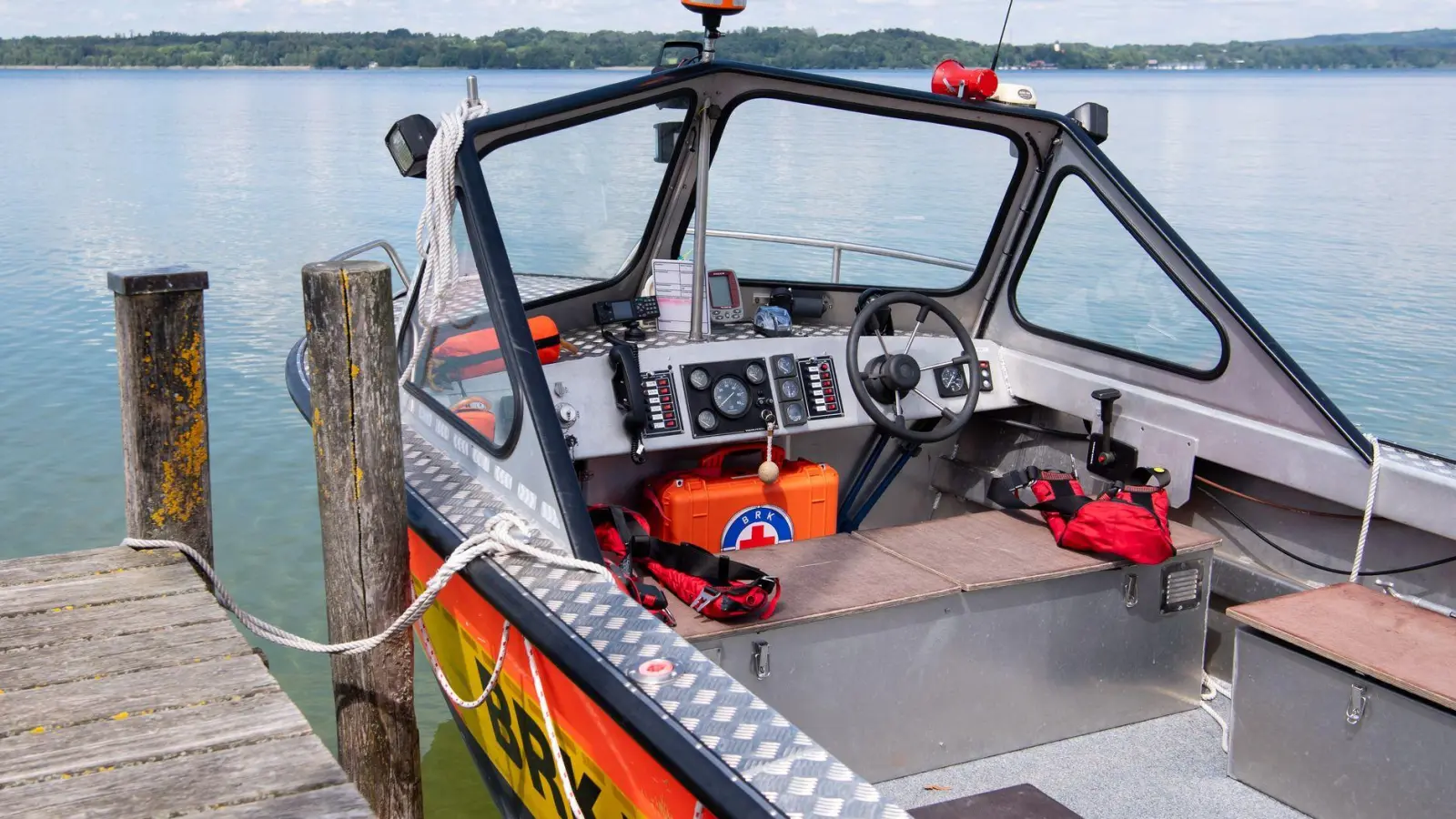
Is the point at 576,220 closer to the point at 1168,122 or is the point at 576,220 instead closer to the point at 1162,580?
the point at 1162,580

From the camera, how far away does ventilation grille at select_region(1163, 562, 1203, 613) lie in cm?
333

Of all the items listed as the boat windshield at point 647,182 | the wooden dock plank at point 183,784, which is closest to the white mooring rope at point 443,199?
the boat windshield at point 647,182

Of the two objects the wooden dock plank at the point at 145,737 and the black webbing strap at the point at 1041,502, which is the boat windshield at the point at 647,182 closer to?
the black webbing strap at the point at 1041,502

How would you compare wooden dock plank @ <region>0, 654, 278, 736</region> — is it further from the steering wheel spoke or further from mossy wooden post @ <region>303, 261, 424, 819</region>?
the steering wheel spoke

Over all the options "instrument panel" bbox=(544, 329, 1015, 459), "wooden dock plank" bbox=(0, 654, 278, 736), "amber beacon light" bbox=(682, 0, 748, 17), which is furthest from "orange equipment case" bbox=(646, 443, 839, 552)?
"wooden dock plank" bbox=(0, 654, 278, 736)

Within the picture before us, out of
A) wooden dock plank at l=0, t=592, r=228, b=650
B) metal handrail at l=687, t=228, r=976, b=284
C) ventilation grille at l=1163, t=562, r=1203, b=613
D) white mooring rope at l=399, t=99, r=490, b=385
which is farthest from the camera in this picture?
metal handrail at l=687, t=228, r=976, b=284

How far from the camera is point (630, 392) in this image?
3.44 m

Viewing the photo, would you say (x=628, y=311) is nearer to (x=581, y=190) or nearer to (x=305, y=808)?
(x=581, y=190)

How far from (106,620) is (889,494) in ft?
8.27

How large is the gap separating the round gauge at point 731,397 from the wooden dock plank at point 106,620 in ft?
4.87

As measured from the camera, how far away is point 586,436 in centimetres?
343

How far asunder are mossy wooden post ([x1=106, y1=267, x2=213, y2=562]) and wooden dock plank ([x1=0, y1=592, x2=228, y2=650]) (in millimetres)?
302

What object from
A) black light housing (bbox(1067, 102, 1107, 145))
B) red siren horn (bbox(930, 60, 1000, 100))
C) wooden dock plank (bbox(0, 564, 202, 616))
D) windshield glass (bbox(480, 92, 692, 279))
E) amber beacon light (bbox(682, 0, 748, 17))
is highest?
amber beacon light (bbox(682, 0, 748, 17))

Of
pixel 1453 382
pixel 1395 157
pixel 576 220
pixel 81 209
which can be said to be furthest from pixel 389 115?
pixel 576 220
